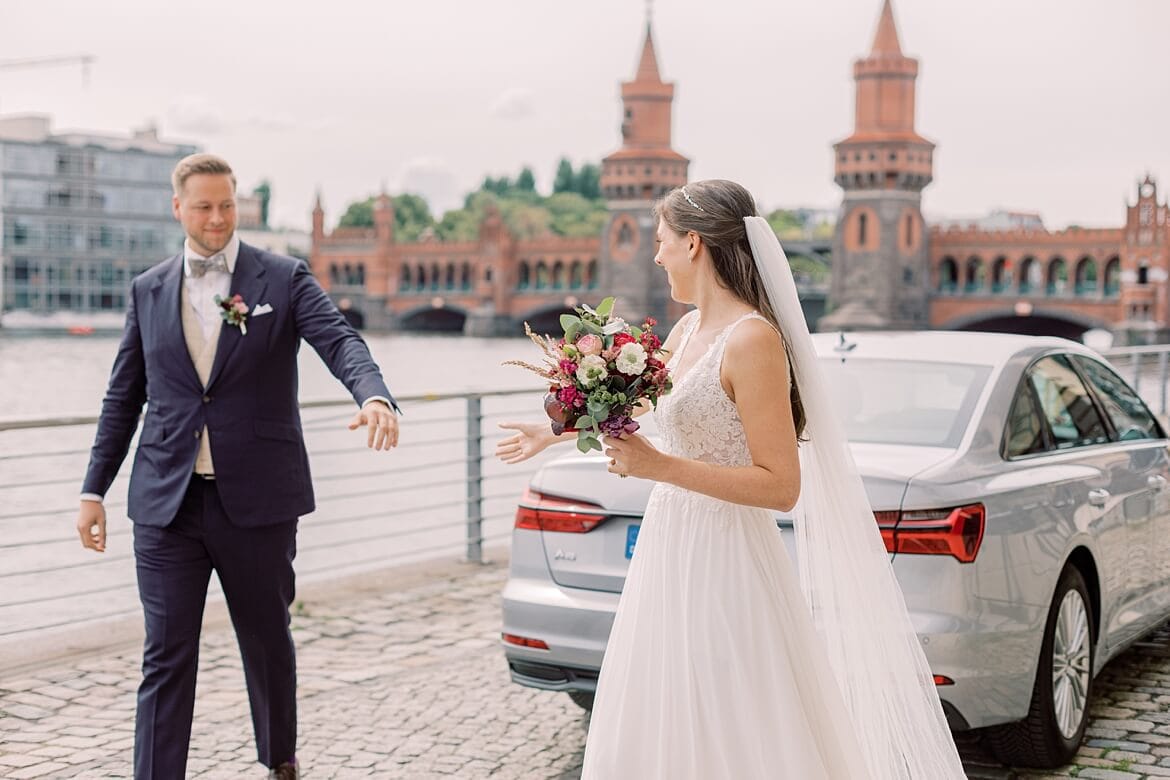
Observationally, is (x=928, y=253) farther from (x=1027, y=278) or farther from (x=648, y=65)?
(x=648, y=65)

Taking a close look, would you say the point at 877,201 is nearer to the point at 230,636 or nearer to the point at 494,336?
the point at 494,336

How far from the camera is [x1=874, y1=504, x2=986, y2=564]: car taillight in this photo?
4.02 m

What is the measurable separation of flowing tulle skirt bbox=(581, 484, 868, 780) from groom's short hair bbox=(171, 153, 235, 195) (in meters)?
1.51

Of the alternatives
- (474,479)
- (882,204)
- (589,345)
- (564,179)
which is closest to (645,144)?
(882,204)

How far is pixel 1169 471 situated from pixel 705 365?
3189 millimetres

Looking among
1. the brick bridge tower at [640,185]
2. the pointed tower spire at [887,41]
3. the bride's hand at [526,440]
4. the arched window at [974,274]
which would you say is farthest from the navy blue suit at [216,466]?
the pointed tower spire at [887,41]

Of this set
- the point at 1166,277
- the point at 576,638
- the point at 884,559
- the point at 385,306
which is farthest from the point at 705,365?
the point at 385,306

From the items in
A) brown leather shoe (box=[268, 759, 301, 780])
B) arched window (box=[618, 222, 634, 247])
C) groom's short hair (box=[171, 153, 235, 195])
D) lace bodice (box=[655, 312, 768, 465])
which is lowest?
brown leather shoe (box=[268, 759, 301, 780])

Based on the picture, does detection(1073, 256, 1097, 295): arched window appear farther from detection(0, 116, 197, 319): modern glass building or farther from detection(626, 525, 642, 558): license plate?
detection(626, 525, 642, 558): license plate

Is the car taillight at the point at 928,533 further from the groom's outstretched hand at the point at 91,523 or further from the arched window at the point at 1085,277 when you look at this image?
the arched window at the point at 1085,277

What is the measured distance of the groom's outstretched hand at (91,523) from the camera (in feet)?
12.6

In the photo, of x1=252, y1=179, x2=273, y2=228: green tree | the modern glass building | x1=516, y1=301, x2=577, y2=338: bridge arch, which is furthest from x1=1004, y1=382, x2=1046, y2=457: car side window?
x1=252, y1=179, x2=273, y2=228: green tree

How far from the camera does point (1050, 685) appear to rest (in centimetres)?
439

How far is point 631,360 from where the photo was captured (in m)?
2.88
